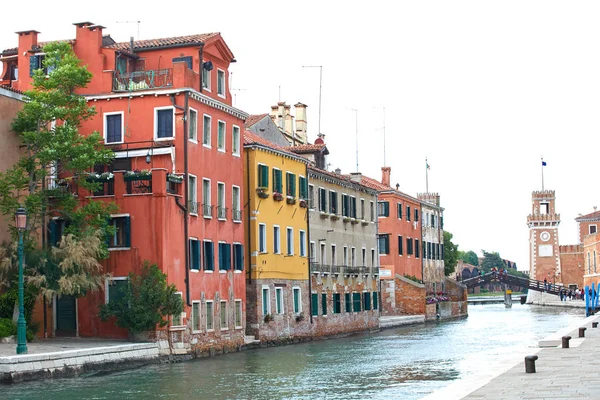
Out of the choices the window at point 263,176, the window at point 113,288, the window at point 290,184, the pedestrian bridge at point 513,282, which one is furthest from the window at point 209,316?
the pedestrian bridge at point 513,282

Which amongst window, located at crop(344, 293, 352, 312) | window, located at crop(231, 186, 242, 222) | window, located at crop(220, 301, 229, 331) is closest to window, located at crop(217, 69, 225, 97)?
window, located at crop(231, 186, 242, 222)

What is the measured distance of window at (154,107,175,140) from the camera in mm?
36531

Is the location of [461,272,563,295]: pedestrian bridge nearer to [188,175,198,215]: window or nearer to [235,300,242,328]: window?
[235,300,242,328]: window

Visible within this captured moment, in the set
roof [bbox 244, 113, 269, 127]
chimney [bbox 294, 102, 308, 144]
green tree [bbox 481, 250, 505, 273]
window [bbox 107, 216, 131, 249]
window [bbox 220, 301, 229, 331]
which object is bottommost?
window [bbox 220, 301, 229, 331]

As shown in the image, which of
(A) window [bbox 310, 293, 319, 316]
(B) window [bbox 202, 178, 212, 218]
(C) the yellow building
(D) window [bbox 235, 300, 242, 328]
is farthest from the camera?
(A) window [bbox 310, 293, 319, 316]

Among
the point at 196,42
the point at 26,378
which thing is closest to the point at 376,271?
the point at 196,42

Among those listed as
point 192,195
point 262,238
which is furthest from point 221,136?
point 262,238

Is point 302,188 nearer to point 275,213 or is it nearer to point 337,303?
point 275,213

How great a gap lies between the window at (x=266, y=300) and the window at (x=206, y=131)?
808cm

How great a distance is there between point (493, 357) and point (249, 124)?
74.2ft

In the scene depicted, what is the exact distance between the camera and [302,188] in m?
49.0

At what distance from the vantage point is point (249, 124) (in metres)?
52.7

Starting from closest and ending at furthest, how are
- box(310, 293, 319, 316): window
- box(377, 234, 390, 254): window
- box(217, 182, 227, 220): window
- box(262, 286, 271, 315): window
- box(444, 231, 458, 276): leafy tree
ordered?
box(217, 182, 227, 220): window < box(262, 286, 271, 315): window < box(310, 293, 319, 316): window < box(377, 234, 390, 254): window < box(444, 231, 458, 276): leafy tree

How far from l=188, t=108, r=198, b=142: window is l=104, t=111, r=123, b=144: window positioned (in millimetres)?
2422
